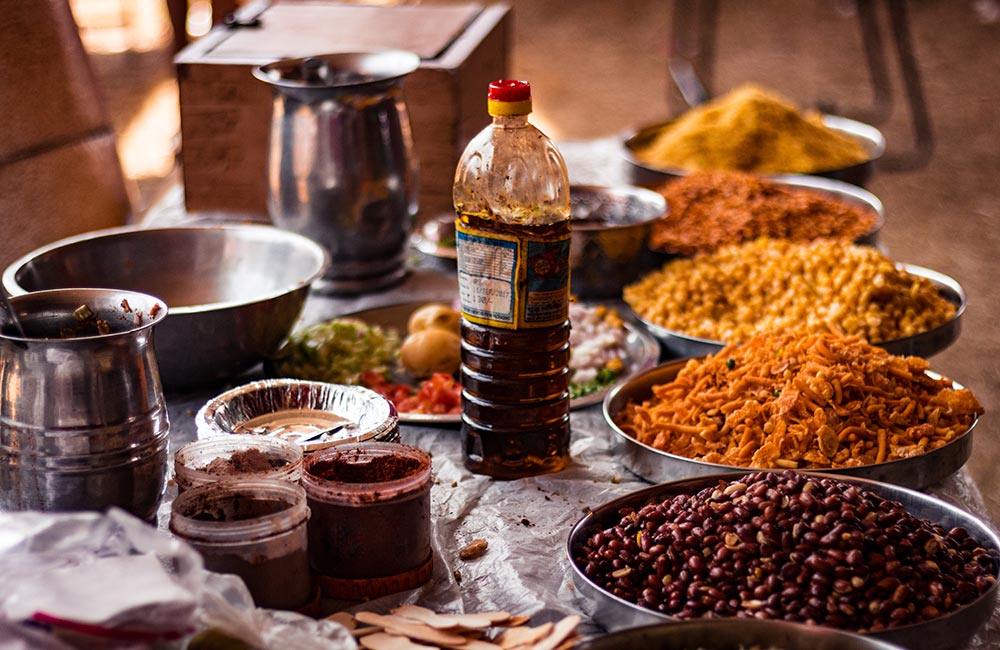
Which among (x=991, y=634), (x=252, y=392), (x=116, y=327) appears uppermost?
(x=116, y=327)

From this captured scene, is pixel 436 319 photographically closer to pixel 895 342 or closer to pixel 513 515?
pixel 513 515

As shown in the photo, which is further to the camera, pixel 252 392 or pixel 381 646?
pixel 252 392

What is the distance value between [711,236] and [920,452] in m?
1.02

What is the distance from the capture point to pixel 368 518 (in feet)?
4.09

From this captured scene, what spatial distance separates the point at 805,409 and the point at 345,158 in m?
1.10

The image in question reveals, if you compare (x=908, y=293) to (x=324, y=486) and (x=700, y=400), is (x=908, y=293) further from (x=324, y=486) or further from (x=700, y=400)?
(x=324, y=486)

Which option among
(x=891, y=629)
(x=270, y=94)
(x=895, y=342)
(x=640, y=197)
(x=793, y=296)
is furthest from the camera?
(x=270, y=94)

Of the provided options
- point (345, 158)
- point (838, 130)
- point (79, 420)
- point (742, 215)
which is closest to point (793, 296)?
point (742, 215)

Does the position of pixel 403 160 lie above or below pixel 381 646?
above

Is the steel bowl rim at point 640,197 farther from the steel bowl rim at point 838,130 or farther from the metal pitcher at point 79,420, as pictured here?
the metal pitcher at point 79,420

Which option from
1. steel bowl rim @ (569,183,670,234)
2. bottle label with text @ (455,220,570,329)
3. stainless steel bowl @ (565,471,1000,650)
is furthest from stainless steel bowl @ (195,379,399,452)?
steel bowl rim @ (569,183,670,234)

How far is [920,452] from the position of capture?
1.49 metres

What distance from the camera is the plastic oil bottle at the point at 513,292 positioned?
4.75 feet

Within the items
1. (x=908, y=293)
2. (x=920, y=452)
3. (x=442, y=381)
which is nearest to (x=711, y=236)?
(x=908, y=293)
